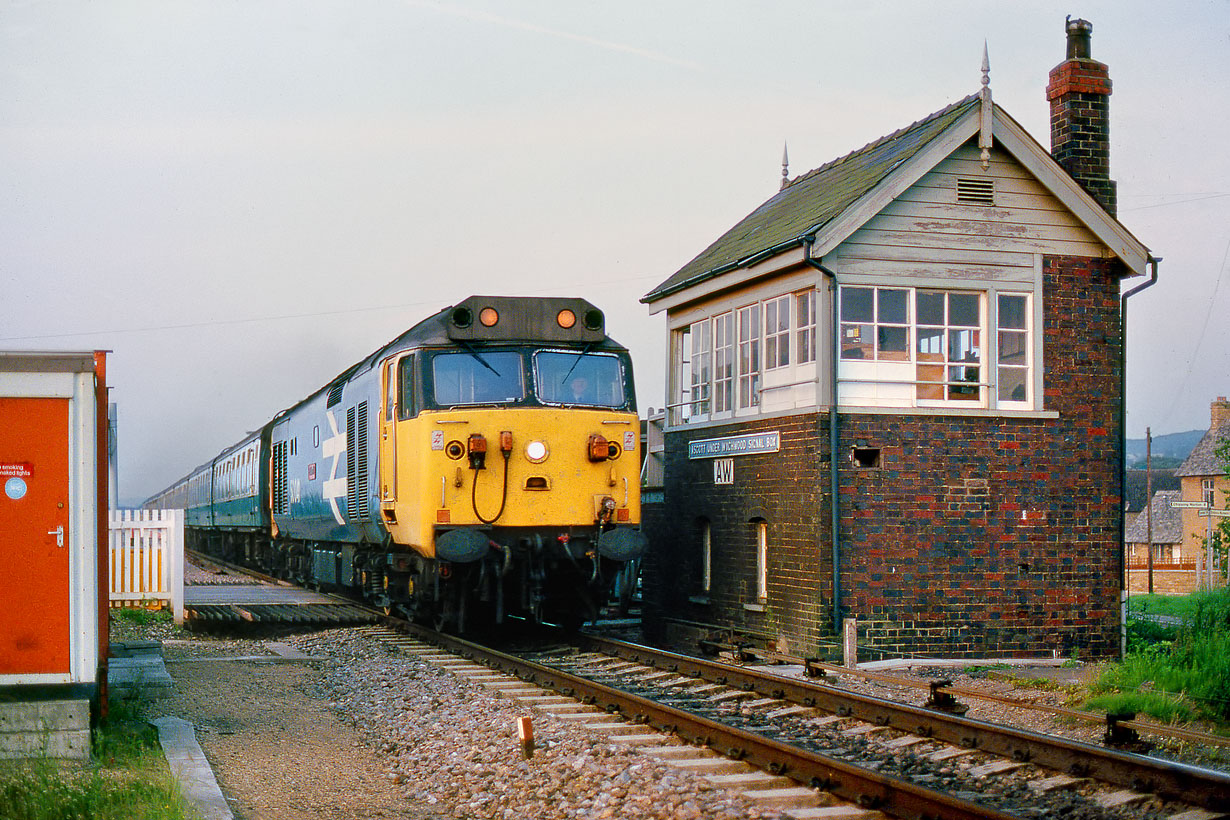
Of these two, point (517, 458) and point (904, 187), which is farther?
point (904, 187)

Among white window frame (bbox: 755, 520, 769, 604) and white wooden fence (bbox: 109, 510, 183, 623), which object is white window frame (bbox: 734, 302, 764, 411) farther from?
white wooden fence (bbox: 109, 510, 183, 623)

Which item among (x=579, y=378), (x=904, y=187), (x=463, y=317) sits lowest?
(x=579, y=378)

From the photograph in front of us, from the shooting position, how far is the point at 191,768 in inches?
281

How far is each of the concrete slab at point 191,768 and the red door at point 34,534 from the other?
2.77 ft

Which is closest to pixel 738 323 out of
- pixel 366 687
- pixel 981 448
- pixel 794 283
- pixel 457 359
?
pixel 794 283

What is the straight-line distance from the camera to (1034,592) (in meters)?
13.9

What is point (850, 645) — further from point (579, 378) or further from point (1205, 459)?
point (1205, 459)

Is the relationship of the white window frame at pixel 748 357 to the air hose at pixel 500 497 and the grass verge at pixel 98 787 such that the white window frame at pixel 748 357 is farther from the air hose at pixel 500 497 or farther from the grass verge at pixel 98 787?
the grass verge at pixel 98 787

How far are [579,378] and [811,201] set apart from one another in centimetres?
486

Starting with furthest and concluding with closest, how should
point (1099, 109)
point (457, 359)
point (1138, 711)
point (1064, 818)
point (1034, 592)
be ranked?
point (1099, 109) → point (1034, 592) → point (457, 359) → point (1138, 711) → point (1064, 818)

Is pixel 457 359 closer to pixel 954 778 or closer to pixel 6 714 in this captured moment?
pixel 6 714

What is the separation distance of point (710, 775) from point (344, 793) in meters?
2.10

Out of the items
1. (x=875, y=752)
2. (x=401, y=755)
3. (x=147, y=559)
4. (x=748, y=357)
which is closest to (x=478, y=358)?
(x=748, y=357)

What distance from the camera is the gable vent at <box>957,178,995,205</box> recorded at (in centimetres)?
1423
